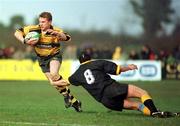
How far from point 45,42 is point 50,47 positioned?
188mm

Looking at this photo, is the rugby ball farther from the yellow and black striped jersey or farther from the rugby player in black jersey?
the rugby player in black jersey

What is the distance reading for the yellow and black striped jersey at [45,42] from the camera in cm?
1495

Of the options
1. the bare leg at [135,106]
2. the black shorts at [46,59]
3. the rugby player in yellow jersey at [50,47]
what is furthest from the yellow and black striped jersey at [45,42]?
the bare leg at [135,106]

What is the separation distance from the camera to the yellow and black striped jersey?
14953 millimetres

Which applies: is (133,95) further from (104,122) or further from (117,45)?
(117,45)

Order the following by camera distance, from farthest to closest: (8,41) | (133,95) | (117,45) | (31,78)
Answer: (8,41), (117,45), (31,78), (133,95)

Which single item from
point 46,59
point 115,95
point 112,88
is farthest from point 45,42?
point 115,95

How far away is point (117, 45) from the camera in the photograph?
5062cm

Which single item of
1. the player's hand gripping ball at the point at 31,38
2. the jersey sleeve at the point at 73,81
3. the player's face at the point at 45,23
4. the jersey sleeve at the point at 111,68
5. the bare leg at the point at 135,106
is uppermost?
the player's face at the point at 45,23

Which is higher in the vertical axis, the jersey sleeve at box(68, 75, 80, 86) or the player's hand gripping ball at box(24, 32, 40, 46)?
the player's hand gripping ball at box(24, 32, 40, 46)

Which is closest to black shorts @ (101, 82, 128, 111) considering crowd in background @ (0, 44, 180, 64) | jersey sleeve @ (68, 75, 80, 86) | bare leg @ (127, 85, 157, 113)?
bare leg @ (127, 85, 157, 113)

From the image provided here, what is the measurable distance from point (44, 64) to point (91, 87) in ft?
7.00

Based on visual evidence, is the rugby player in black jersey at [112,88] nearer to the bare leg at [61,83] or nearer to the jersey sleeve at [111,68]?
the jersey sleeve at [111,68]

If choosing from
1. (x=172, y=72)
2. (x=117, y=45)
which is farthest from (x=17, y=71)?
(x=117, y=45)
